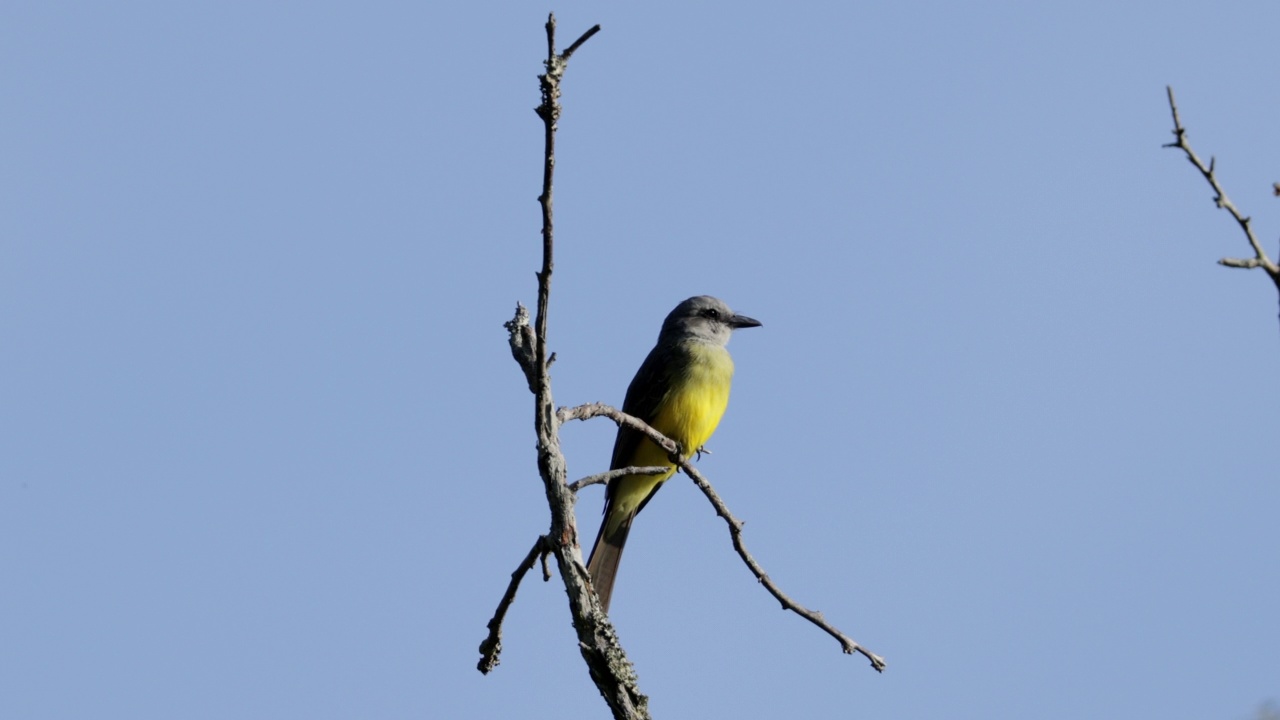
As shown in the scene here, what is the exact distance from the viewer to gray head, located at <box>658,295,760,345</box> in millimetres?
10188

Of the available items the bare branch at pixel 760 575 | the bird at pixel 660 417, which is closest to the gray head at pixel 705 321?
the bird at pixel 660 417

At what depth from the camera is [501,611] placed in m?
4.73

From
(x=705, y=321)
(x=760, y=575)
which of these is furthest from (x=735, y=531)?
(x=705, y=321)

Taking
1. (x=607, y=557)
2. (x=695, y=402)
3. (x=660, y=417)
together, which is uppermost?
(x=695, y=402)

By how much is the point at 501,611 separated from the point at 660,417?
14.6 ft

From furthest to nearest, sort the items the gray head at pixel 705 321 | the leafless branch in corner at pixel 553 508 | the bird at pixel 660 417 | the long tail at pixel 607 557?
the gray head at pixel 705 321 < the bird at pixel 660 417 < the long tail at pixel 607 557 < the leafless branch in corner at pixel 553 508

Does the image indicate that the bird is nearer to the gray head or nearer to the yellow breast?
the yellow breast

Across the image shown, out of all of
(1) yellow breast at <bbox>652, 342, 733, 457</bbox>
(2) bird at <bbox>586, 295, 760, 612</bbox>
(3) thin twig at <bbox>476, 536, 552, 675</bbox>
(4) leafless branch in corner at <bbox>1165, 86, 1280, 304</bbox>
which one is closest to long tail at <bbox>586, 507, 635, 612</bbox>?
(2) bird at <bbox>586, 295, 760, 612</bbox>

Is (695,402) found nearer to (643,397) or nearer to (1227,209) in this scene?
Result: (643,397)

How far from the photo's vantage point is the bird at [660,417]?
29.5 ft

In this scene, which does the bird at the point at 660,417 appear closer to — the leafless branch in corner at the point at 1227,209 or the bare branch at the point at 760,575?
the bare branch at the point at 760,575

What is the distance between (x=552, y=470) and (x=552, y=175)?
115cm

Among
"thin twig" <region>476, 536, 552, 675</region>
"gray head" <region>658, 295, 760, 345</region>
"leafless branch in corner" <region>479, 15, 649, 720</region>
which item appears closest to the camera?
"leafless branch in corner" <region>479, 15, 649, 720</region>

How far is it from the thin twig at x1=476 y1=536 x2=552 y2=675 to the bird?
3718 mm
